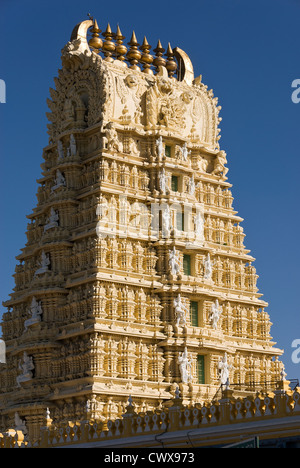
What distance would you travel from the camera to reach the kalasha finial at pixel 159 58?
6694 cm

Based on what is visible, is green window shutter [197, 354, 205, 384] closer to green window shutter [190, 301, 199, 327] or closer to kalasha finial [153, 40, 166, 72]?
green window shutter [190, 301, 199, 327]

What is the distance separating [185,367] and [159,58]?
2247 centimetres

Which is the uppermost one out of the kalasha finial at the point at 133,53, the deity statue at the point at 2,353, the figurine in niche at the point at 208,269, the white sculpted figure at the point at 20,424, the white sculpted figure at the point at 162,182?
the kalasha finial at the point at 133,53

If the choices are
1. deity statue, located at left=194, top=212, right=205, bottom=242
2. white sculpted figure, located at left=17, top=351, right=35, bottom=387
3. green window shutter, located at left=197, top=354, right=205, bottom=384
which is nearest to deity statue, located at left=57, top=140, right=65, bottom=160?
deity statue, located at left=194, top=212, right=205, bottom=242

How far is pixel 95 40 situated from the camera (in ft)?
212

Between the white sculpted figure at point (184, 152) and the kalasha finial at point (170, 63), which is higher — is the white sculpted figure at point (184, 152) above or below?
below

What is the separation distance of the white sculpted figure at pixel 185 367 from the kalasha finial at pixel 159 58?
21.1 metres

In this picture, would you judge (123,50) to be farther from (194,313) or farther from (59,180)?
(194,313)

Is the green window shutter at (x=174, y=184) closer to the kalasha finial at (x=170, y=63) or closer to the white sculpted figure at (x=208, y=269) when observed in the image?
the white sculpted figure at (x=208, y=269)

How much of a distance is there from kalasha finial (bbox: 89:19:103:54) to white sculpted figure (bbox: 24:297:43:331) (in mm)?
17637

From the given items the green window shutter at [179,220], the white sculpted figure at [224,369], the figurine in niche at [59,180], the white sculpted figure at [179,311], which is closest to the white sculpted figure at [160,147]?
Answer: the green window shutter at [179,220]

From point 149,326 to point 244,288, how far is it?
30.6ft
